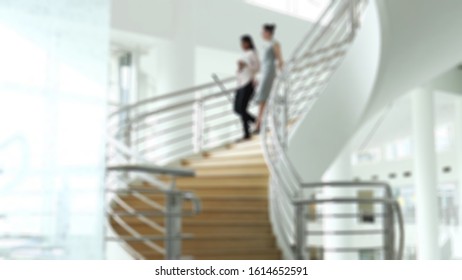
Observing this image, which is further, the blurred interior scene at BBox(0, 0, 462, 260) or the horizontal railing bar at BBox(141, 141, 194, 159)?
the horizontal railing bar at BBox(141, 141, 194, 159)

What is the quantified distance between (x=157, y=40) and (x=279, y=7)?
1958mm

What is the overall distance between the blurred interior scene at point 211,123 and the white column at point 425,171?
18 millimetres

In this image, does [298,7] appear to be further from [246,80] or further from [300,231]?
[300,231]

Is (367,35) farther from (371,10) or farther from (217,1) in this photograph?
(217,1)

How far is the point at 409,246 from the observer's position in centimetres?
1369

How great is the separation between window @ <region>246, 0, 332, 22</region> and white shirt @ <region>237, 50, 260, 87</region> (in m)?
2.58

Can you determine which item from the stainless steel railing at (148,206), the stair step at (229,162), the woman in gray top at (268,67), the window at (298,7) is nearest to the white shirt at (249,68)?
the woman in gray top at (268,67)

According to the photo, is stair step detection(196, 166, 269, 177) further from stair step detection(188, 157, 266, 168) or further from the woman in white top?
the woman in white top

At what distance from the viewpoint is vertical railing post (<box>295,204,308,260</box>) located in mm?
3559

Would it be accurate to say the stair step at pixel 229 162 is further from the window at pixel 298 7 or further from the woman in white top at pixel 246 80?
the window at pixel 298 7

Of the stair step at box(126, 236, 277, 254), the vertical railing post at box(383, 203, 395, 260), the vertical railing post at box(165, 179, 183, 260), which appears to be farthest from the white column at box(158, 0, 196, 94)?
the vertical railing post at box(165, 179, 183, 260)

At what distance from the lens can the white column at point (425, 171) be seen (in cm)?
799

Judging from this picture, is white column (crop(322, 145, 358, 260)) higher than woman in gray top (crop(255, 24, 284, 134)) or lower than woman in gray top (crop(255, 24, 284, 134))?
lower
